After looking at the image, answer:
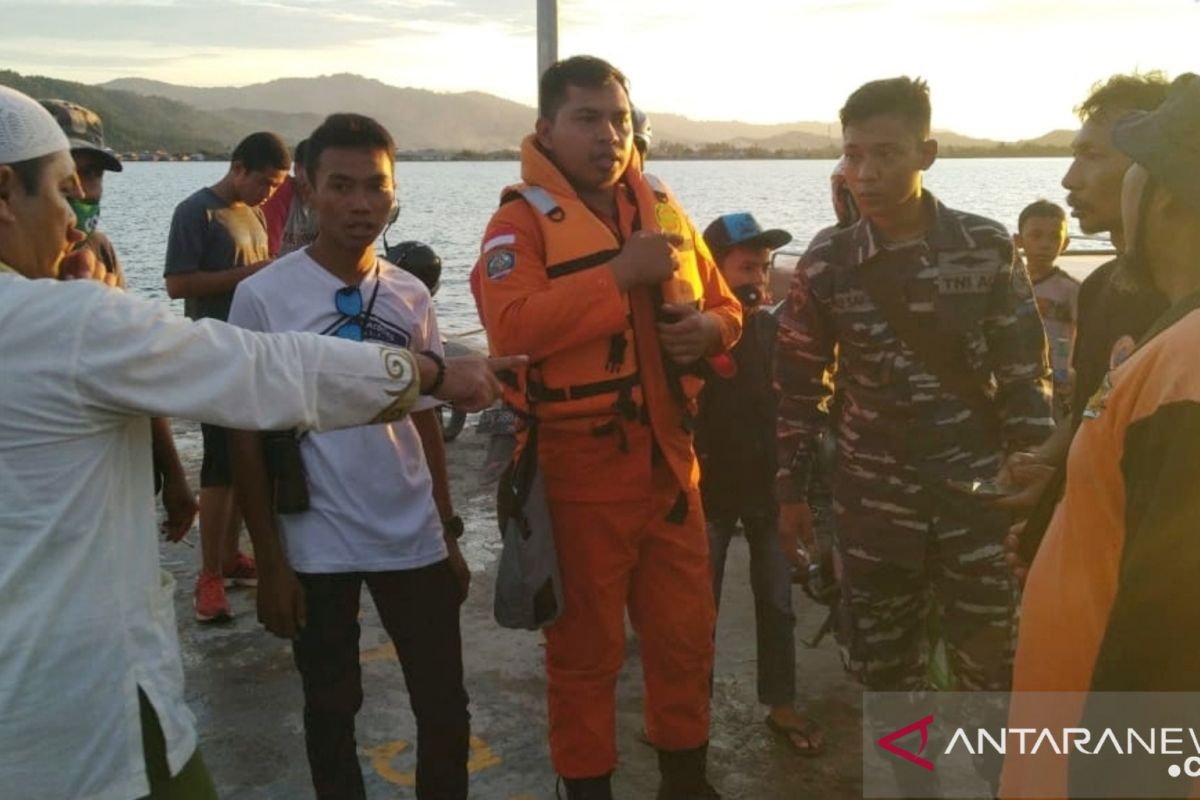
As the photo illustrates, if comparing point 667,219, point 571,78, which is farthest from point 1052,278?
point 571,78

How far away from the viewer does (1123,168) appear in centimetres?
341

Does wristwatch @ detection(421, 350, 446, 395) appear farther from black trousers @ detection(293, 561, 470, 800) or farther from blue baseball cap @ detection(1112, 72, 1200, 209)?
blue baseball cap @ detection(1112, 72, 1200, 209)

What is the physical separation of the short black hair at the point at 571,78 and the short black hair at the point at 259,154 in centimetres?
260

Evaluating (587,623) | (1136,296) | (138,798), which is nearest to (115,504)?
(138,798)

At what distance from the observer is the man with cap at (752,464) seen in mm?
4145

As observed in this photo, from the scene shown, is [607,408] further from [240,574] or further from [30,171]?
[240,574]

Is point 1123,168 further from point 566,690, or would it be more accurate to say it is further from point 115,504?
point 115,504

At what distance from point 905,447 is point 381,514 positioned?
1776 mm

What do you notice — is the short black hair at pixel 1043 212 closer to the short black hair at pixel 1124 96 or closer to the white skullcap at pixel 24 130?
the short black hair at pixel 1124 96

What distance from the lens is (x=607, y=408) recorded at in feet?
10.7

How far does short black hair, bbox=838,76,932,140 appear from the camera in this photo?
3.44m

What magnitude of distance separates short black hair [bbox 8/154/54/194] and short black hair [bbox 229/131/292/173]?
3576mm

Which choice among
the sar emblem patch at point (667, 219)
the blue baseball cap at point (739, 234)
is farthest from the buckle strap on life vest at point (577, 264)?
the blue baseball cap at point (739, 234)

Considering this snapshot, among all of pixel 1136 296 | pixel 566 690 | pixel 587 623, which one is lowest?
pixel 566 690
